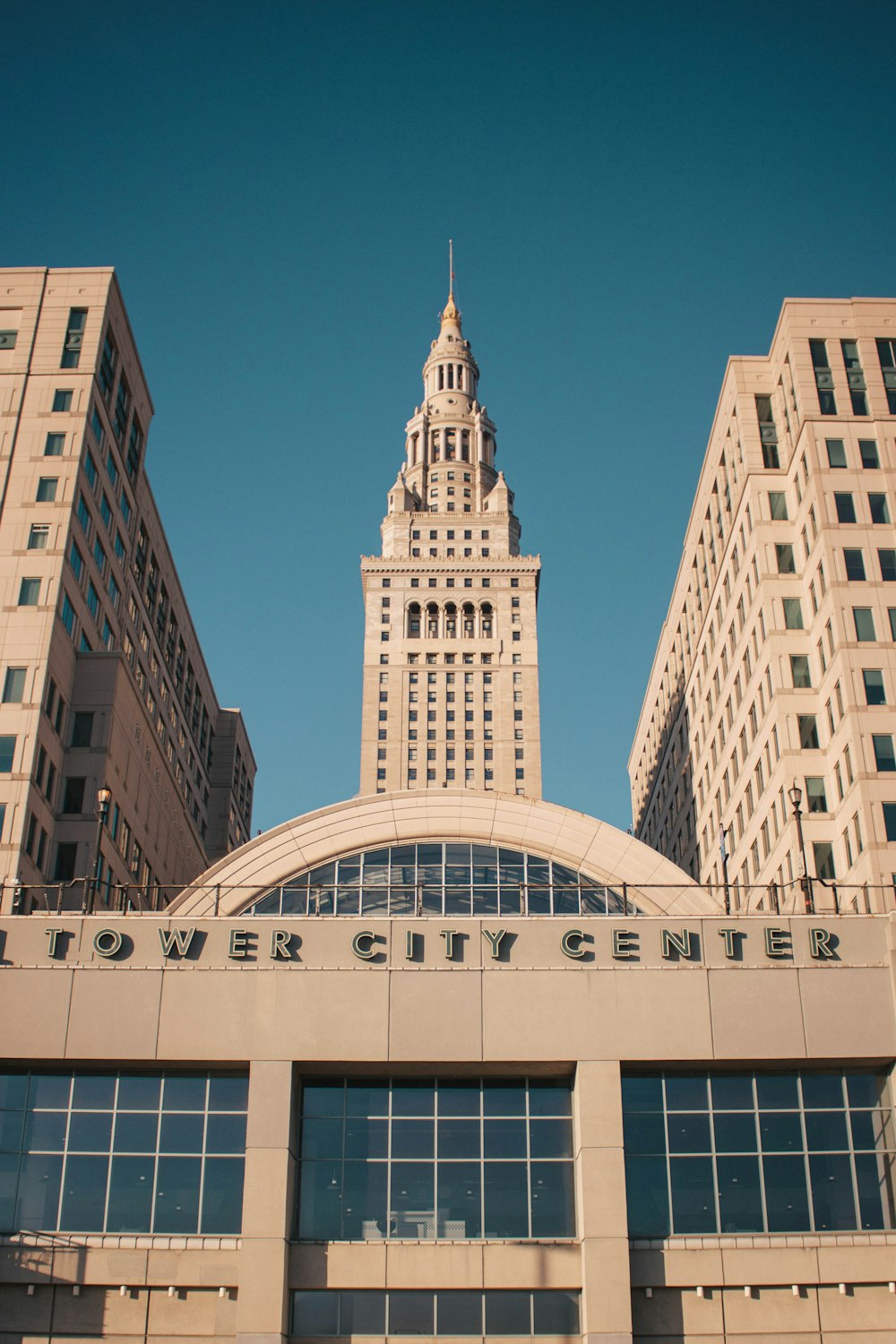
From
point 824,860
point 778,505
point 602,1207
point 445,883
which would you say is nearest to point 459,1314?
point 602,1207

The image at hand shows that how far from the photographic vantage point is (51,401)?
255 ft

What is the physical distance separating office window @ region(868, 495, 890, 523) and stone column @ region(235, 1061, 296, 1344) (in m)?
44.7

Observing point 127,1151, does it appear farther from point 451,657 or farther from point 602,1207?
point 451,657

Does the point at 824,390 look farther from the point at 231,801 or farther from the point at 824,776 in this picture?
the point at 231,801

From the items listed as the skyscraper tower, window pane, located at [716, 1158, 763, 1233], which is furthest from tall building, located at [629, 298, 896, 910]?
the skyscraper tower

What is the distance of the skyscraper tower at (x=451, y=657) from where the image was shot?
168 meters

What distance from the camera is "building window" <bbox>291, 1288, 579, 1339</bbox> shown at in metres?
42.3

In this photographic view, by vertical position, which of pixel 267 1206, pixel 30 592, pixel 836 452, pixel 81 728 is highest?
pixel 836 452

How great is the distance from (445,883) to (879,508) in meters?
32.6

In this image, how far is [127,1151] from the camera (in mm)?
44281

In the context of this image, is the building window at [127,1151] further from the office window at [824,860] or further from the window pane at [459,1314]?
the office window at [824,860]

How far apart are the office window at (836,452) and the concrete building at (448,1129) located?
35571 millimetres

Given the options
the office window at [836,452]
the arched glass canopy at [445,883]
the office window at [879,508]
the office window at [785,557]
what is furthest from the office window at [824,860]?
the office window at [836,452]

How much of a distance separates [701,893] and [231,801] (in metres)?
70.9
